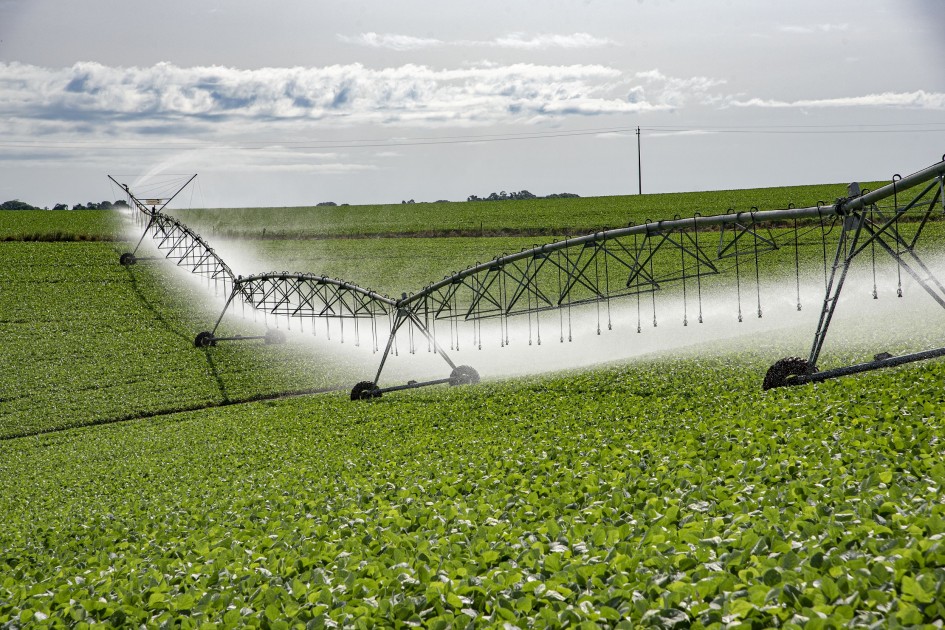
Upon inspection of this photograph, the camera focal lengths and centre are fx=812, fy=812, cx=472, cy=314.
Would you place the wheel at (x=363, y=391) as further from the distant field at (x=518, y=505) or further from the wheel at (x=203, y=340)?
the wheel at (x=203, y=340)

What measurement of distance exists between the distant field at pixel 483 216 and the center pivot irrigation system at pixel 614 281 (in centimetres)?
2075

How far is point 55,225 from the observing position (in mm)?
95750

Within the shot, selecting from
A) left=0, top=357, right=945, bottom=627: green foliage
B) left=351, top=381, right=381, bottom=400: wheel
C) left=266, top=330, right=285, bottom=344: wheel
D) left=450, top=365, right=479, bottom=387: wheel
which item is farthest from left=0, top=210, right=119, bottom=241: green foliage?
left=0, top=357, right=945, bottom=627: green foliage

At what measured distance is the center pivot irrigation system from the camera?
18188 millimetres

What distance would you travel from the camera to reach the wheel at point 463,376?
29812 mm

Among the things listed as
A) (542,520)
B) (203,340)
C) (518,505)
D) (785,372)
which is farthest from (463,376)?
(203,340)

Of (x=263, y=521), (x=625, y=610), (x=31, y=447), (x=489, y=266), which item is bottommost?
(x=31, y=447)

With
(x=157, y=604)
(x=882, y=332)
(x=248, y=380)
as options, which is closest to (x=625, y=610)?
(x=157, y=604)

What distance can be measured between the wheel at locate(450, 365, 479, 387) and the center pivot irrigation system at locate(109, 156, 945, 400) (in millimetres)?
37

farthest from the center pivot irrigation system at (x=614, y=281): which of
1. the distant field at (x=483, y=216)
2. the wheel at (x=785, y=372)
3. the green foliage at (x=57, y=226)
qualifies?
the distant field at (x=483, y=216)

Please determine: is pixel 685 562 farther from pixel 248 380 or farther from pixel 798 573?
pixel 248 380

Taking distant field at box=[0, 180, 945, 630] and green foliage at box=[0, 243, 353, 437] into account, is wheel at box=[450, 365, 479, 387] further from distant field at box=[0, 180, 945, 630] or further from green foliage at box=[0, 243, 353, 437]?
green foliage at box=[0, 243, 353, 437]

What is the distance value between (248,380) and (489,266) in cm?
1662

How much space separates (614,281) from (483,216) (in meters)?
48.4
